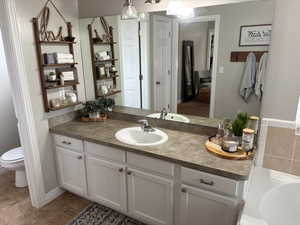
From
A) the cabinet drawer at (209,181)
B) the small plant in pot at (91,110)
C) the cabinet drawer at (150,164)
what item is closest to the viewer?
the cabinet drawer at (209,181)

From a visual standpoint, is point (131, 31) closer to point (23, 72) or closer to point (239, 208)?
point (23, 72)

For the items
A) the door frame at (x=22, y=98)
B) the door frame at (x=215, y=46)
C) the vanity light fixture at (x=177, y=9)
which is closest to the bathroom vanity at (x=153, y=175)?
the door frame at (x=22, y=98)

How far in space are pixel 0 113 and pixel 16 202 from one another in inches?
50.3

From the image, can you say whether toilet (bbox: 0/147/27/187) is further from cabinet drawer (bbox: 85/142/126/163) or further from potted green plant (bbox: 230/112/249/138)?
potted green plant (bbox: 230/112/249/138)

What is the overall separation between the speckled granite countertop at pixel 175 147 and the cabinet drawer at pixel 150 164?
50mm

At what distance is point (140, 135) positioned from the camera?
7.13 feet

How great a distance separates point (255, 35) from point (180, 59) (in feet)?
2.36

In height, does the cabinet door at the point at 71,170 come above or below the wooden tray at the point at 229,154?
below

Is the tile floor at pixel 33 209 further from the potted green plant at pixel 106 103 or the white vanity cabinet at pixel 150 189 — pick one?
the potted green plant at pixel 106 103

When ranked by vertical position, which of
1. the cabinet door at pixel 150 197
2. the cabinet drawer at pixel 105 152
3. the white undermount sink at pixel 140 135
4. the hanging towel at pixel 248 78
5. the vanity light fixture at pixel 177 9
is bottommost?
the cabinet door at pixel 150 197

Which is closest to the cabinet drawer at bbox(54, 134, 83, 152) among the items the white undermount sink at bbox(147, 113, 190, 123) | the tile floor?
the tile floor

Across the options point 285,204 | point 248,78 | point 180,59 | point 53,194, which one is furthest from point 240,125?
point 53,194

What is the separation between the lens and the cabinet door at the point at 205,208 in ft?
4.87

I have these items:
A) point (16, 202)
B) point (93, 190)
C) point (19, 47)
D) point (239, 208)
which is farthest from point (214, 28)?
point (16, 202)
